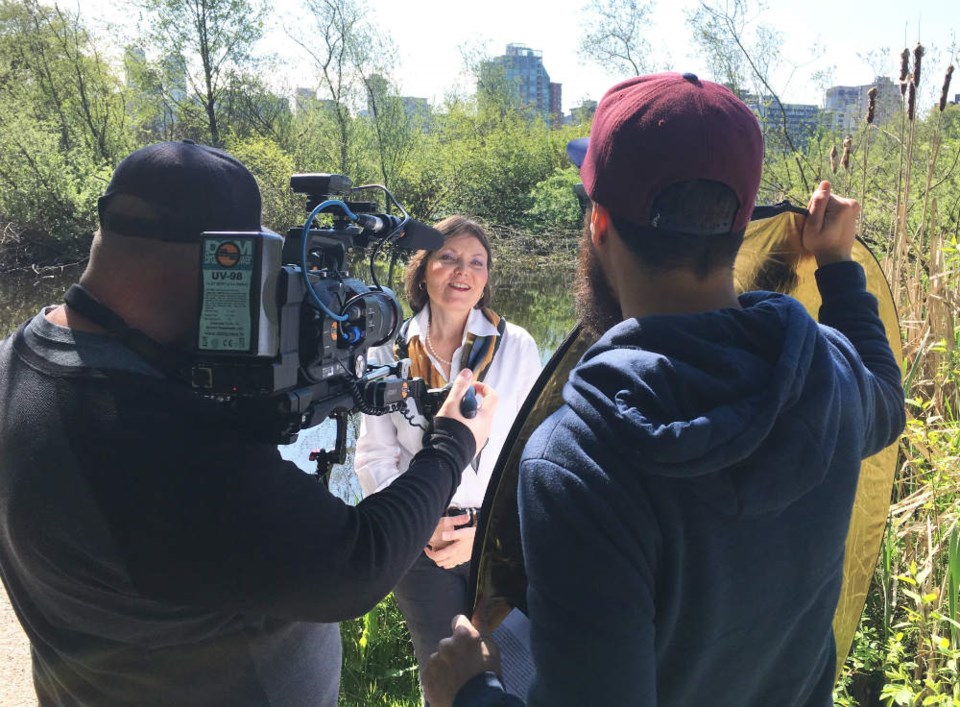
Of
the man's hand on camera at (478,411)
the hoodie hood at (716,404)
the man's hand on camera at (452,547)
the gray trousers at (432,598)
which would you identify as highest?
the hoodie hood at (716,404)

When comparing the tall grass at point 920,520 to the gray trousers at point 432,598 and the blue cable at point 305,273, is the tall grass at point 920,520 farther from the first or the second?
the blue cable at point 305,273

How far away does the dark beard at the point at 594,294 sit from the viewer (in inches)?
40.8

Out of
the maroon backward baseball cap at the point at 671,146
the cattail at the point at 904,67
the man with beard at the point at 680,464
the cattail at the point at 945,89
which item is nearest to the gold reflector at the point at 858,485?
the man with beard at the point at 680,464

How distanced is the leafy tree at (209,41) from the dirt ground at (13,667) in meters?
14.9

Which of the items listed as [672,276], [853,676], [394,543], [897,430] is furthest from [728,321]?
[853,676]

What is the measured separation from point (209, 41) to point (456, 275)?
1677 centimetres

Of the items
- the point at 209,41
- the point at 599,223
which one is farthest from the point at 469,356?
the point at 209,41

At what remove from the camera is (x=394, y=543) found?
116cm

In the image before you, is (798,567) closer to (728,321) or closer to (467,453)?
(728,321)

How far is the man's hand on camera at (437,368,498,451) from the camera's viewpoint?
1.48 metres

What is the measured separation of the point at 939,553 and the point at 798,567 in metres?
1.76

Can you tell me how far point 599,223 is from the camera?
977 mm

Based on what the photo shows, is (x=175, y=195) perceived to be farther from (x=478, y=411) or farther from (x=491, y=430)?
(x=491, y=430)

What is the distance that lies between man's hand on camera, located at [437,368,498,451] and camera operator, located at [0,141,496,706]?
247 mm
